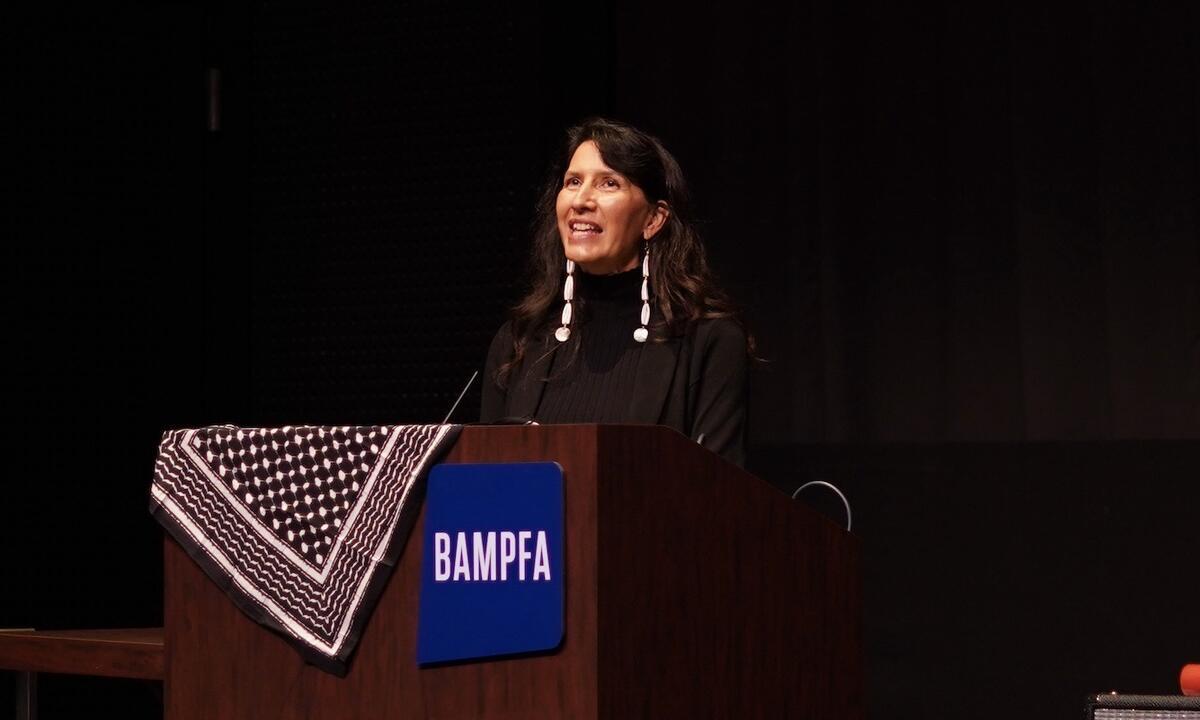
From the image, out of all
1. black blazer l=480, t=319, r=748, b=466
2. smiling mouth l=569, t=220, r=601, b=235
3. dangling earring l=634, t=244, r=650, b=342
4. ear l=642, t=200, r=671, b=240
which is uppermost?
ear l=642, t=200, r=671, b=240

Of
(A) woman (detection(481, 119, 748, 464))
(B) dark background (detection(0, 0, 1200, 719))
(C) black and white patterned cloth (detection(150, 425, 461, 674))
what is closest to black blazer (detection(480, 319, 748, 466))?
(A) woman (detection(481, 119, 748, 464))

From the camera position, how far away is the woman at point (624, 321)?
2.61 metres

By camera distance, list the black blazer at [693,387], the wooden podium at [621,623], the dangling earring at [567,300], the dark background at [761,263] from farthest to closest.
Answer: the dark background at [761,263], the dangling earring at [567,300], the black blazer at [693,387], the wooden podium at [621,623]

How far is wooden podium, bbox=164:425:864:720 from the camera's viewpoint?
5.82 ft

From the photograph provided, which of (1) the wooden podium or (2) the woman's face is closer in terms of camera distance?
(1) the wooden podium

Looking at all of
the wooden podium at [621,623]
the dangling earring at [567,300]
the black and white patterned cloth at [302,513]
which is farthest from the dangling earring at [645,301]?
the black and white patterned cloth at [302,513]

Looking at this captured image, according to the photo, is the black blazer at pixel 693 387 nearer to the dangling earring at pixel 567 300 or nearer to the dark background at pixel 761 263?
the dangling earring at pixel 567 300

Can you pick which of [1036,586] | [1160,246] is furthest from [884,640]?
[1160,246]

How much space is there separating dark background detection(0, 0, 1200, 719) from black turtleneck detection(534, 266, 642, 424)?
3.92 feet

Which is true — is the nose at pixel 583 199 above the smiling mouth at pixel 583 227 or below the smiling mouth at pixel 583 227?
above

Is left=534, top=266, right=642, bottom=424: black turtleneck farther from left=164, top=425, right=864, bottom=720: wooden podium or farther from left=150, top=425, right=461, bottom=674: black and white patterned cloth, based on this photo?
left=150, top=425, right=461, bottom=674: black and white patterned cloth

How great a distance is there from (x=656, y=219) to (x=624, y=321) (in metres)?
0.21

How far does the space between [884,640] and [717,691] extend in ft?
6.83

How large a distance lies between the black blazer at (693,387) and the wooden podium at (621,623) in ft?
1.51
